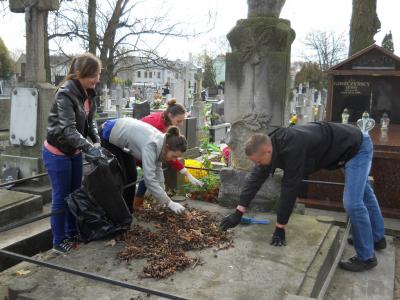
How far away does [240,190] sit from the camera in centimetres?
457

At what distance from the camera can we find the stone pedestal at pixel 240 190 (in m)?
4.46

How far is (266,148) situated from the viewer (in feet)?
9.98

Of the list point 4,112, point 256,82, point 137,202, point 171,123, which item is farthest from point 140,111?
point 256,82

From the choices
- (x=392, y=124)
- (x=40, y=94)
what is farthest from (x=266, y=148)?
(x=392, y=124)

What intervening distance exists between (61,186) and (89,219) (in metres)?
0.36

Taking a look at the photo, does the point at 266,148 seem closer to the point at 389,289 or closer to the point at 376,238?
the point at 389,289

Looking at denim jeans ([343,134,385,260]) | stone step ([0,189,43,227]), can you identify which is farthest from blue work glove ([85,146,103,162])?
denim jeans ([343,134,385,260])

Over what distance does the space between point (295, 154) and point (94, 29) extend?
1171 centimetres

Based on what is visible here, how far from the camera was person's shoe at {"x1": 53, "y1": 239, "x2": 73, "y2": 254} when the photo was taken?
325 centimetres

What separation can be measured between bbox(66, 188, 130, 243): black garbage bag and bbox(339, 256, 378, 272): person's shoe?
200 cm

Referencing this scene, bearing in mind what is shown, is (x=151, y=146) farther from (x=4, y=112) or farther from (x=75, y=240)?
(x=4, y=112)

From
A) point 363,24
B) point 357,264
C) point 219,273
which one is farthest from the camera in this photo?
point 363,24

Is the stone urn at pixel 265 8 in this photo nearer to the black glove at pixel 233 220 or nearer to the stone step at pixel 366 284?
the black glove at pixel 233 220

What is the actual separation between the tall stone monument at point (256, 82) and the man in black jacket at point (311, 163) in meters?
1.03
